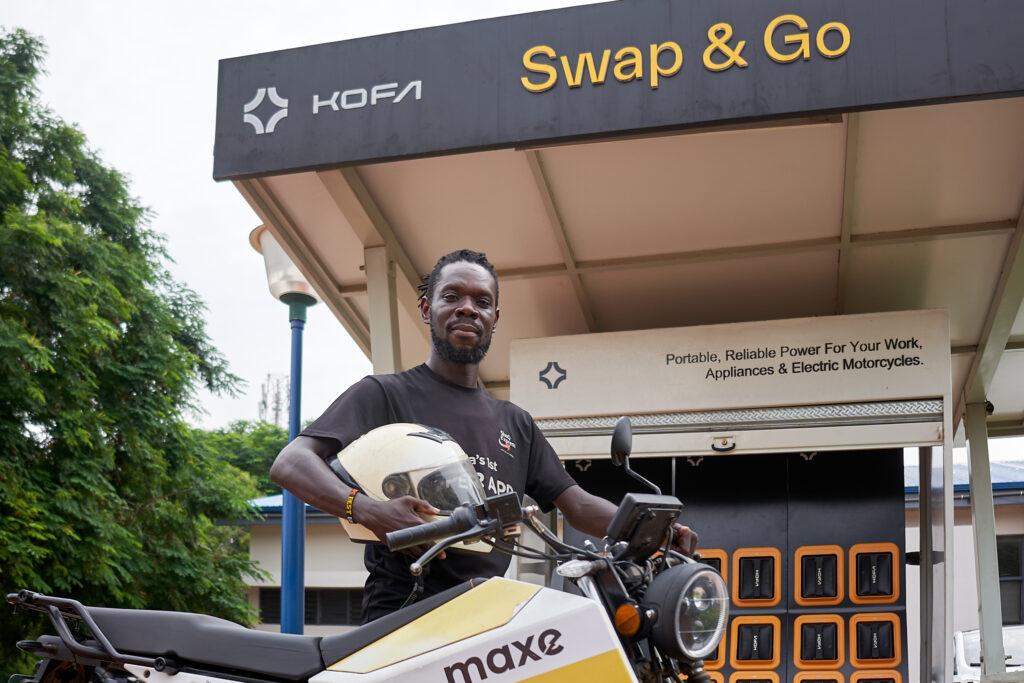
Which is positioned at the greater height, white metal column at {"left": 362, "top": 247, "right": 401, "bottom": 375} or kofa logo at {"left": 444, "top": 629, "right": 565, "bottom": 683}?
white metal column at {"left": 362, "top": 247, "right": 401, "bottom": 375}

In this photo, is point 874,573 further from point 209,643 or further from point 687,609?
point 209,643

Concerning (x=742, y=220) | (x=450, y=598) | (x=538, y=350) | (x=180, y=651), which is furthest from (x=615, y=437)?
(x=538, y=350)

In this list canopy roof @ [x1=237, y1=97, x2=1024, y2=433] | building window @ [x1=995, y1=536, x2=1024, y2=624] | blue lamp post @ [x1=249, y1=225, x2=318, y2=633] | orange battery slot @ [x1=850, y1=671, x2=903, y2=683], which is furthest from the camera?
building window @ [x1=995, y1=536, x2=1024, y2=624]

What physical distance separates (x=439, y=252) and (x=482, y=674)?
602cm

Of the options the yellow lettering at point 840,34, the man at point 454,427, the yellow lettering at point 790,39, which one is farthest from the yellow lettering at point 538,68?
the man at point 454,427

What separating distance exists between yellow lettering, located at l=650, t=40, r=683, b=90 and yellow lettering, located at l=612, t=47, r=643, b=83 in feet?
0.22

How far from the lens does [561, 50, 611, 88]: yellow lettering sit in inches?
228

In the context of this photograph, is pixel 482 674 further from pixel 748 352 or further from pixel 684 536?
pixel 748 352

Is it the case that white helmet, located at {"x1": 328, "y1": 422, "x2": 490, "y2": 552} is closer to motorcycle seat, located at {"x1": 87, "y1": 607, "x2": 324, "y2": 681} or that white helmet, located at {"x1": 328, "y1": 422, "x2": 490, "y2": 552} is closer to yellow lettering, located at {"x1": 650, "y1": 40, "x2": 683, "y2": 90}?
motorcycle seat, located at {"x1": 87, "y1": 607, "x2": 324, "y2": 681}

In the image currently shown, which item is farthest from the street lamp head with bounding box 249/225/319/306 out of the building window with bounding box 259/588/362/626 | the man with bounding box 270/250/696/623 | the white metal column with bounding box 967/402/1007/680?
the building window with bounding box 259/588/362/626

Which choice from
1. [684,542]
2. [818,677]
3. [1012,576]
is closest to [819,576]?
[818,677]

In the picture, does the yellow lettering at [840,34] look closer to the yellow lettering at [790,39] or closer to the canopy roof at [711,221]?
the yellow lettering at [790,39]

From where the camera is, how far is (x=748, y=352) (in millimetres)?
7473

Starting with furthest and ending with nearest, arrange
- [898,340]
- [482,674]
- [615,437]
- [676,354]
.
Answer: [676,354] < [898,340] < [615,437] < [482,674]
